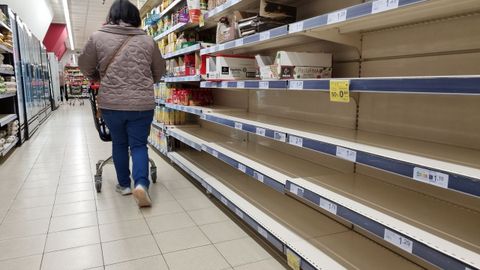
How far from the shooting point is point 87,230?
2.38 meters

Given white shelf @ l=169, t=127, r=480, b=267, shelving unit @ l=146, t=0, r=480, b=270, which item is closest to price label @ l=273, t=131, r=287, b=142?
shelving unit @ l=146, t=0, r=480, b=270

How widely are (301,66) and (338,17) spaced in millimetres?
519

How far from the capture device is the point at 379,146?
4.96 ft

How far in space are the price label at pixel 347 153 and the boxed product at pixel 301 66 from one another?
2.11ft

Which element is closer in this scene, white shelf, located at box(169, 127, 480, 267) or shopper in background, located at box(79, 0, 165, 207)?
white shelf, located at box(169, 127, 480, 267)

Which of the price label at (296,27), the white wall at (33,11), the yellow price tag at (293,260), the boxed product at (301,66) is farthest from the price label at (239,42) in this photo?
the white wall at (33,11)

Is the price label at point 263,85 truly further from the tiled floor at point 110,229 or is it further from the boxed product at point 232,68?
the tiled floor at point 110,229

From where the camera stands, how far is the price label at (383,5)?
1.22 m

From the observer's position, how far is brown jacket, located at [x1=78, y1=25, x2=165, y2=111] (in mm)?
2684

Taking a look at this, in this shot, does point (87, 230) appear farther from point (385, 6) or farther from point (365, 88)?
point (385, 6)

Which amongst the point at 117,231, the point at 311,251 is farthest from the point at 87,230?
the point at 311,251

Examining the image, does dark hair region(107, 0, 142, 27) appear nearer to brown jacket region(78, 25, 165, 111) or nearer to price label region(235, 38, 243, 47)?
brown jacket region(78, 25, 165, 111)

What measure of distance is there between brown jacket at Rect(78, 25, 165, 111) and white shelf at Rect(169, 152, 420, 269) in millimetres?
941

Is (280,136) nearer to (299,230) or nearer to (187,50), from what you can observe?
(299,230)
